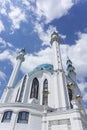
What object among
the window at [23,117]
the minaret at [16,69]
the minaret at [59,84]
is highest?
the minaret at [16,69]

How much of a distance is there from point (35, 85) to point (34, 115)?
45.5 feet

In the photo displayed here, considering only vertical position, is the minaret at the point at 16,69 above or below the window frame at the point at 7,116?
above

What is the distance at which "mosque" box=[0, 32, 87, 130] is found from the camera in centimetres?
2052

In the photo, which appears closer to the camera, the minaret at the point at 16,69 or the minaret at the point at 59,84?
the minaret at the point at 59,84

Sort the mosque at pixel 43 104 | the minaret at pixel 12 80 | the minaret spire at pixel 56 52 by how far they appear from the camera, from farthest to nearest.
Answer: the minaret at pixel 12 80, the minaret spire at pixel 56 52, the mosque at pixel 43 104

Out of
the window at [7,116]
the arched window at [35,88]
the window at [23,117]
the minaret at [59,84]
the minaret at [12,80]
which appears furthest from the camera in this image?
the minaret at [12,80]

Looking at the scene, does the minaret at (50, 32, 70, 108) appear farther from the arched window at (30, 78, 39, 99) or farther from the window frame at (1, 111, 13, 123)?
the window frame at (1, 111, 13, 123)

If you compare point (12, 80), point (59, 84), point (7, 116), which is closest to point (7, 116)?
point (7, 116)

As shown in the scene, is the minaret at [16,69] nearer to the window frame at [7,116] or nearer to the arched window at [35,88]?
the arched window at [35,88]

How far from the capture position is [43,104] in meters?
31.3

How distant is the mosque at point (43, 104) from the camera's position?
2052 centimetres

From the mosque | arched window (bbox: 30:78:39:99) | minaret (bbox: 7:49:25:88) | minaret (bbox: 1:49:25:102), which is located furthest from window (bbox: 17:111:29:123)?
minaret (bbox: 7:49:25:88)

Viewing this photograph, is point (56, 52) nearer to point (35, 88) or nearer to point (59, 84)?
point (35, 88)

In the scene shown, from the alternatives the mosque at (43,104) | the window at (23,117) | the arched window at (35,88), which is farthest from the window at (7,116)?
the arched window at (35,88)
